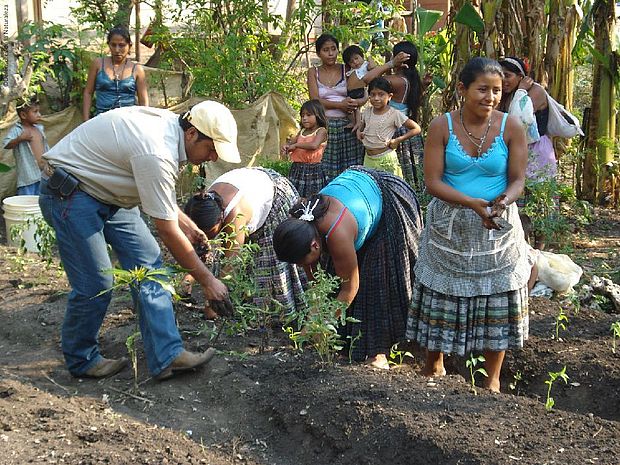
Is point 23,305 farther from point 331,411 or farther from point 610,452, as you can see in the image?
point 610,452

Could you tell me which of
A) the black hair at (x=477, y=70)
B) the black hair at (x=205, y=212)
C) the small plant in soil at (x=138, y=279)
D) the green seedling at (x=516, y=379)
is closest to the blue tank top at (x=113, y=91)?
the black hair at (x=205, y=212)

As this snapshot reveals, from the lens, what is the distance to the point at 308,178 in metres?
7.56

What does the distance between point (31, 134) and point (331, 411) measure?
5.38 meters

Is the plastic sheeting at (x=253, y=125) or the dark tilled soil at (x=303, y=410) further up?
the plastic sheeting at (x=253, y=125)

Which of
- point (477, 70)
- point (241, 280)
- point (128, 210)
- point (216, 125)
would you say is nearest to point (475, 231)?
point (477, 70)

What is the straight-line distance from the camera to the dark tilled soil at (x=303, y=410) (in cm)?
351

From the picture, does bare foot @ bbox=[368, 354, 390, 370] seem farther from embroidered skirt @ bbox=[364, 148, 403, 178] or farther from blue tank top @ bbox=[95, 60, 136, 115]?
blue tank top @ bbox=[95, 60, 136, 115]

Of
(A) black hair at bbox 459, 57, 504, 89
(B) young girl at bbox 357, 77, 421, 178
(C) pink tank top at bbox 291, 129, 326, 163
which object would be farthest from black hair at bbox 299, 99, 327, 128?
(A) black hair at bbox 459, 57, 504, 89

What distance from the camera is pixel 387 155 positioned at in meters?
7.43

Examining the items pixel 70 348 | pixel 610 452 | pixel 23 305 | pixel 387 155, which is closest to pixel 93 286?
pixel 70 348

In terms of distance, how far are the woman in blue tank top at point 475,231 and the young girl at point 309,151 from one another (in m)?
3.16

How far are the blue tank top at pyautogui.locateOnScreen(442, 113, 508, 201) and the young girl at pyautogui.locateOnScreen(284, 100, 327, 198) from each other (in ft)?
10.9

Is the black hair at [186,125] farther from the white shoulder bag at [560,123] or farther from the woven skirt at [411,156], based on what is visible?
the woven skirt at [411,156]

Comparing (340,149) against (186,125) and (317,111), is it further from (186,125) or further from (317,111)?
(186,125)
